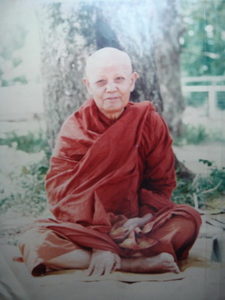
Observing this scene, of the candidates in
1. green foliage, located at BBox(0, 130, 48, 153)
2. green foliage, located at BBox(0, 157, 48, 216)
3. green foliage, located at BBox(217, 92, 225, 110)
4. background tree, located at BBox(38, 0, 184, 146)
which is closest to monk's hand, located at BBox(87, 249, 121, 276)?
green foliage, located at BBox(0, 157, 48, 216)

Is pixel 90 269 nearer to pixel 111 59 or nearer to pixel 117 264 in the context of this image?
pixel 117 264

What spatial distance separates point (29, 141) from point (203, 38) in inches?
42.6

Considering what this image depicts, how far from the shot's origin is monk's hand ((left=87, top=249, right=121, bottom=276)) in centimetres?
247

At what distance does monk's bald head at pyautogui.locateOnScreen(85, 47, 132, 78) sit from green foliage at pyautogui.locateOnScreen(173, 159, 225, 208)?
693 mm

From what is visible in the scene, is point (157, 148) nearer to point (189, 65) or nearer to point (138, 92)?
point (138, 92)

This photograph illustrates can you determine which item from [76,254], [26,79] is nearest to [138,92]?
[26,79]

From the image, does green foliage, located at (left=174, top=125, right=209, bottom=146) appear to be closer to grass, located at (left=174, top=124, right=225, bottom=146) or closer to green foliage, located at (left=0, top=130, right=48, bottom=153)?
grass, located at (left=174, top=124, right=225, bottom=146)

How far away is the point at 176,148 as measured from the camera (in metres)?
2.42

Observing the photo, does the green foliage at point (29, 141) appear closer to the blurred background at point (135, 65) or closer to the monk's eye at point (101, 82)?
the blurred background at point (135, 65)

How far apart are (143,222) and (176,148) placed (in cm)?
44

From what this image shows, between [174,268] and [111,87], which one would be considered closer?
[111,87]

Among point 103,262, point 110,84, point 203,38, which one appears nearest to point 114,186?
point 103,262

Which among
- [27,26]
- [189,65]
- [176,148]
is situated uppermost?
[27,26]

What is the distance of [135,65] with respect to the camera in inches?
93.5
